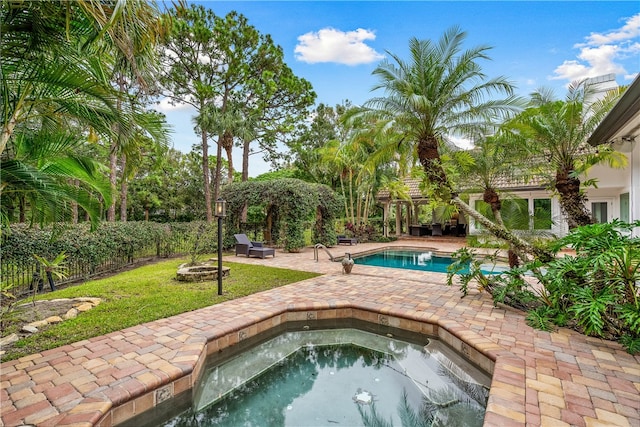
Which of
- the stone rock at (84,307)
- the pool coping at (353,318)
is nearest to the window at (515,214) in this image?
the pool coping at (353,318)

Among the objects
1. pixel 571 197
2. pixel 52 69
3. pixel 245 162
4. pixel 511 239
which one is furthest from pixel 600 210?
pixel 245 162

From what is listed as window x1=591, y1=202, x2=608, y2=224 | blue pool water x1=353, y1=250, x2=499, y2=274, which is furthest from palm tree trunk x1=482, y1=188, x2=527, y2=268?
window x1=591, y1=202, x2=608, y2=224

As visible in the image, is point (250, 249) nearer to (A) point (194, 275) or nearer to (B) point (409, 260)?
(A) point (194, 275)

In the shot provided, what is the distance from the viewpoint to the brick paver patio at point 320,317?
2.84m

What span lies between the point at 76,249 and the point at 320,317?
23.6ft

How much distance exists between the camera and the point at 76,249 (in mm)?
8180

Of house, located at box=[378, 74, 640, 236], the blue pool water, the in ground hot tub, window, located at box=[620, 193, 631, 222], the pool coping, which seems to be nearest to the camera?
the pool coping

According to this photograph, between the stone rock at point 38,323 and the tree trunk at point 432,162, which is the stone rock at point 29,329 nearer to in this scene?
the stone rock at point 38,323

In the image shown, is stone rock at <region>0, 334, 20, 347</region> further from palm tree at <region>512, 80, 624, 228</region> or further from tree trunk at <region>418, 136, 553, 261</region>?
palm tree at <region>512, 80, 624, 228</region>

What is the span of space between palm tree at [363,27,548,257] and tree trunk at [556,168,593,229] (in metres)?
1.50

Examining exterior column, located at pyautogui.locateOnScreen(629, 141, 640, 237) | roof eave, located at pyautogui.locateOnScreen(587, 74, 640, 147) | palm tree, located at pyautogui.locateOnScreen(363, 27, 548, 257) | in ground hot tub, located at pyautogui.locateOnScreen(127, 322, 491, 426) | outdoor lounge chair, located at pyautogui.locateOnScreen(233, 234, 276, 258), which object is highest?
palm tree, located at pyautogui.locateOnScreen(363, 27, 548, 257)

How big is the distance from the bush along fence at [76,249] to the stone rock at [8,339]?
0.70m

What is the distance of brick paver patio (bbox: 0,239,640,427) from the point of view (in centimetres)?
284

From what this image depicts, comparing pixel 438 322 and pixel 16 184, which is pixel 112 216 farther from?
pixel 438 322
